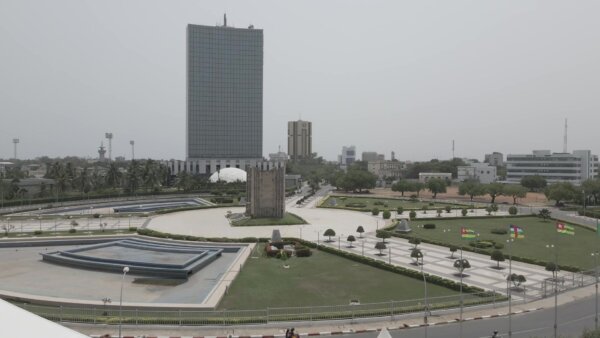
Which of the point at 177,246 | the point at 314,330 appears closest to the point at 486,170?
the point at 177,246

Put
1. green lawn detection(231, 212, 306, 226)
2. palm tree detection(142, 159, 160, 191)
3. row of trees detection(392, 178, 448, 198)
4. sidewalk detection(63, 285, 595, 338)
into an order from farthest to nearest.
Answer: palm tree detection(142, 159, 160, 191) < row of trees detection(392, 178, 448, 198) < green lawn detection(231, 212, 306, 226) < sidewalk detection(63, 285, 595, 338)

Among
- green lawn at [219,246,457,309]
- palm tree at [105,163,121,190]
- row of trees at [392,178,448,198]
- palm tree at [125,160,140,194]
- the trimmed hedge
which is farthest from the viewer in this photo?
row of trees at [392,178,448,198]

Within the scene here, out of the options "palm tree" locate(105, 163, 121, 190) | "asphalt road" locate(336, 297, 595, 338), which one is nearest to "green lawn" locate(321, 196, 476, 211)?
"palm tree" locate(105, 163, 121, 190)

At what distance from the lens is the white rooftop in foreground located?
546 cm

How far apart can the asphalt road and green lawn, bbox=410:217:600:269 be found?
1371 cm

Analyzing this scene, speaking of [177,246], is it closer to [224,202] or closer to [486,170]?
[224,202]

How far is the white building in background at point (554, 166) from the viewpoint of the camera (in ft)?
404

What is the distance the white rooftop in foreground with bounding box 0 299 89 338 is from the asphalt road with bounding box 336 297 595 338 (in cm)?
1820

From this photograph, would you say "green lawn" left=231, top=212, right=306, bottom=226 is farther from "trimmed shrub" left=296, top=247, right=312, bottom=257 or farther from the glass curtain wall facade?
the glass curtain wall facade

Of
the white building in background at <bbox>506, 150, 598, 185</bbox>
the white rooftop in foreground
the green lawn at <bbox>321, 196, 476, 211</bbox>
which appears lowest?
the green lawn at <bbox>321, 196, 476, 211</bbox>

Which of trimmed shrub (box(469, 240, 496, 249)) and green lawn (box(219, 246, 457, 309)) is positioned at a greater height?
trimmed shrub (box(469, 240, 496, 249))

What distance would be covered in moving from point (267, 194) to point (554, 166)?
9951 centimetres

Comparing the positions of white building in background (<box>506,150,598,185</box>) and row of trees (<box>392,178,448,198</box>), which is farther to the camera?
white building in background (<box>506,150,598,185</box>)

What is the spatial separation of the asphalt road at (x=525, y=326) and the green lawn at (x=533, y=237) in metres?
13.7
